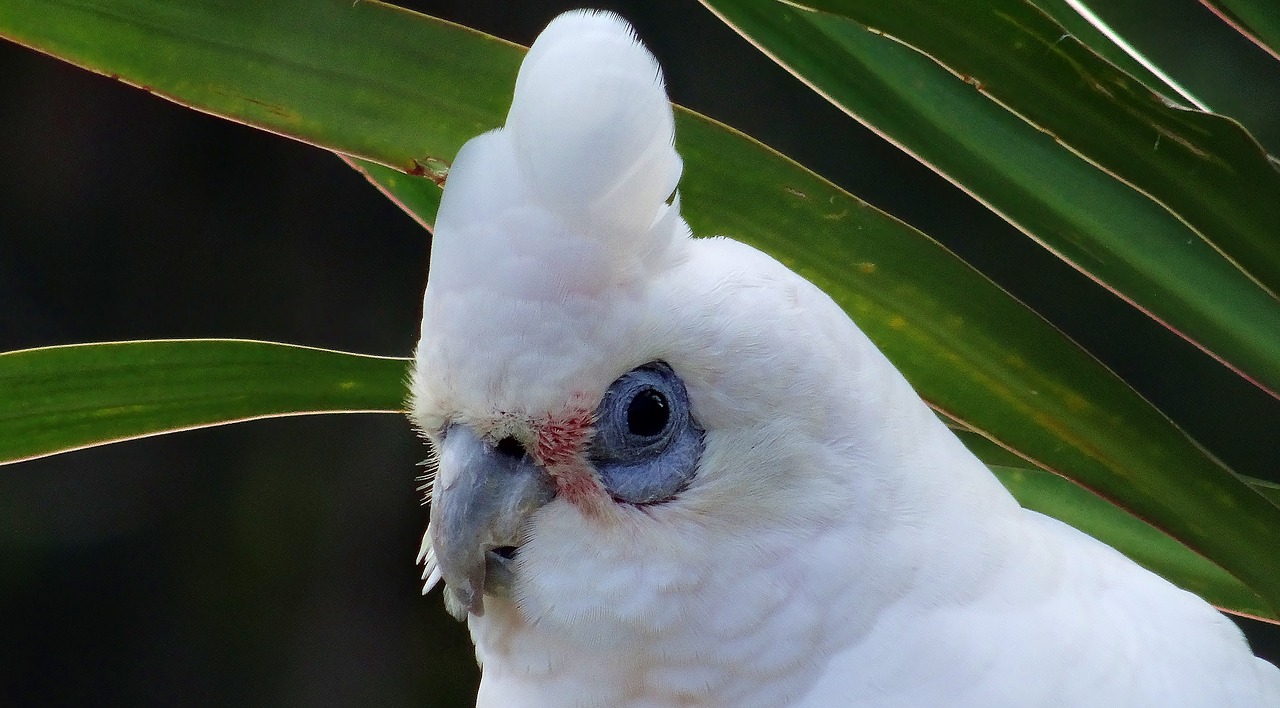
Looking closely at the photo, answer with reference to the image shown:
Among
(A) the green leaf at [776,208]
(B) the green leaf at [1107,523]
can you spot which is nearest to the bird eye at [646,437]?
(A) the green leaf at [776,208]

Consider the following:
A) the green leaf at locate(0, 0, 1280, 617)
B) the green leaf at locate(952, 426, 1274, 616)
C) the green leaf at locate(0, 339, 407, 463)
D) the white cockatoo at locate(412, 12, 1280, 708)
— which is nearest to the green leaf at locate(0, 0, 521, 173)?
the green leaf at locate(0, 0, 1280, 617)

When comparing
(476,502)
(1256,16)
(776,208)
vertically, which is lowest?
(476,502)

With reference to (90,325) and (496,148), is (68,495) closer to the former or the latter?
(90,325)

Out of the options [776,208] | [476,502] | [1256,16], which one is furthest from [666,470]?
[1256,16]

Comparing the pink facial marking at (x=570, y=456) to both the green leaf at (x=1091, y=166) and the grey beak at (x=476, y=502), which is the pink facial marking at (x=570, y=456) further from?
the green leaf at (x=1091, y=166)

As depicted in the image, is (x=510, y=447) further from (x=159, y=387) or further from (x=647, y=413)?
(x=159, y=387)
